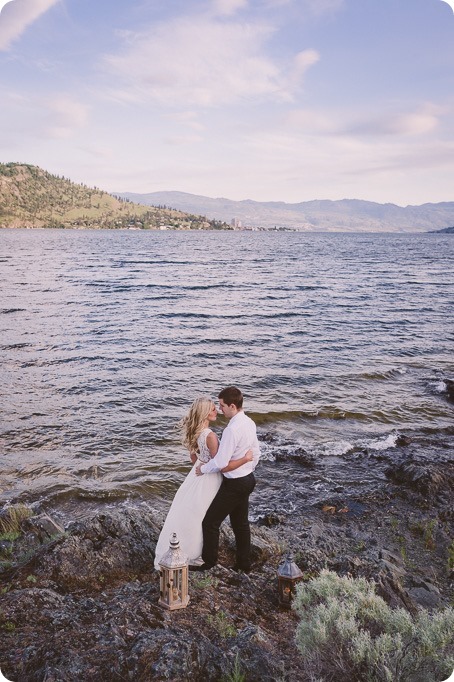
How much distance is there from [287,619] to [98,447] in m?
9.52

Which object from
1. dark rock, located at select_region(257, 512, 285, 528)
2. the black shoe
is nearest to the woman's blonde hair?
the black shoe

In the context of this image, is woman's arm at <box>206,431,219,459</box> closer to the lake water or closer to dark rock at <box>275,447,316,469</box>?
the lake water

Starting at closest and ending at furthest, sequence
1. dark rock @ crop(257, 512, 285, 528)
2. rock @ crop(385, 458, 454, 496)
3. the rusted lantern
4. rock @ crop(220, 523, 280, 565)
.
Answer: the rusted lantern < rock @ crop(220, 523, 280, 565) < dark rock @ crop(257, 512, 285, 528) < rock @ crop(385, 458, 454, 496)

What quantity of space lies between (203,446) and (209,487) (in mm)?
561

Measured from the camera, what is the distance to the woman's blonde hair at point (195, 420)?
24.4 ft

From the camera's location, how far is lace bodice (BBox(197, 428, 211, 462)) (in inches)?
295

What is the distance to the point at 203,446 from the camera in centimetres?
750

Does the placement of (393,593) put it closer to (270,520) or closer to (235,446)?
(235,446)

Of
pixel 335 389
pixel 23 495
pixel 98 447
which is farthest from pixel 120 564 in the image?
pixel 335 389

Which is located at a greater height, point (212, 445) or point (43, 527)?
point (212, 445)

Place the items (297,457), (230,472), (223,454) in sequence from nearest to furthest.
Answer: (223,454)
(230,472)
(297,457)

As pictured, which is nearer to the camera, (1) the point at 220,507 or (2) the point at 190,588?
(2) the point at 190,588

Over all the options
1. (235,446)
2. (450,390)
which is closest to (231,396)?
(235,446)

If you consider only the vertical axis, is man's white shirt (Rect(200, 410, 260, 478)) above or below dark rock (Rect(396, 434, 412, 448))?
above
